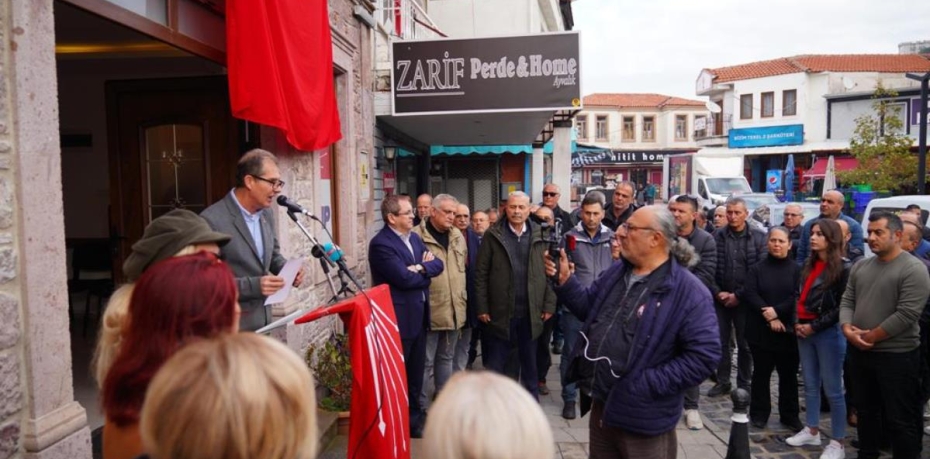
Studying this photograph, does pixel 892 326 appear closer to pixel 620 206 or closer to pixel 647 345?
pixel 647 345

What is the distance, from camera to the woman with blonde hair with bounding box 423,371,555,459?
4.41ft

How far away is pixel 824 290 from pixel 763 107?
40.9m

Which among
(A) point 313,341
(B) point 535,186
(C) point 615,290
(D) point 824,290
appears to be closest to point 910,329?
(D) point 824,290

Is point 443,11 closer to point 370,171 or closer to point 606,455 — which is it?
point 370,171

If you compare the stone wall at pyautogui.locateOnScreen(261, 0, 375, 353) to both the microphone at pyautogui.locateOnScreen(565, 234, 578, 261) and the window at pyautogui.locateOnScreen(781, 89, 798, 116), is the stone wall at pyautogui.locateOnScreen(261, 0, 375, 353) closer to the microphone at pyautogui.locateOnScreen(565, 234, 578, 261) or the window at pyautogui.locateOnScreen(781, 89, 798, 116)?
the microphone at pyautogui.locateOnScreen(565, 234, 578, 261)

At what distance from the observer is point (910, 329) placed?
421 centimetres

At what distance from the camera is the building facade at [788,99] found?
123 feet

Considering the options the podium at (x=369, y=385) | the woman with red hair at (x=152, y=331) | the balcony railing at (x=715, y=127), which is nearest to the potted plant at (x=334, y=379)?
the podium at (x=369, y=385)

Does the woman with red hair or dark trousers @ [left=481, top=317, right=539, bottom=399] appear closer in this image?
the woman with red hair

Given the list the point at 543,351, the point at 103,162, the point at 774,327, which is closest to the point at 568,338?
the point at 543,351

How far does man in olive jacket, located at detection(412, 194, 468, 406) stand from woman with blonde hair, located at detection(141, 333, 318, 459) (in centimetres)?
404

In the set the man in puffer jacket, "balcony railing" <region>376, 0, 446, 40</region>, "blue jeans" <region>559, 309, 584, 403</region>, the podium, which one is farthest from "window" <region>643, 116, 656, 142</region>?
the podium

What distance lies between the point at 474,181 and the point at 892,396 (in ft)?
47.5

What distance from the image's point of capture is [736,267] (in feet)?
19.7
